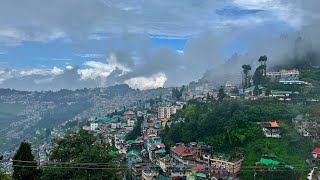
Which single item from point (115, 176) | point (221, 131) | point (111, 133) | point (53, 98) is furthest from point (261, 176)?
point (53, 98)

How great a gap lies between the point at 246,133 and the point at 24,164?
72.6 ft

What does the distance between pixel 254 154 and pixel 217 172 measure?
3519 millimetres

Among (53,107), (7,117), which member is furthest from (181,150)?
(53,107)

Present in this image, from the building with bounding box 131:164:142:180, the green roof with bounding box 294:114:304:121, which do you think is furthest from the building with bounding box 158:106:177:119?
the green roof with bounding box 294:114:304:121

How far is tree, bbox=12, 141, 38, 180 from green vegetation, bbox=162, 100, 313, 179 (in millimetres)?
17445

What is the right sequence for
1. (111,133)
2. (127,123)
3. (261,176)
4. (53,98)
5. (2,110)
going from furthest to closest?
1. (53,98)
2. (2,110)
3. (127,123)
4. (111,133)
5. (261,176)

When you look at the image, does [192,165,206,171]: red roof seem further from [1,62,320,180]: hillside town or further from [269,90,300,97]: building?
[269,90,300,97]: building

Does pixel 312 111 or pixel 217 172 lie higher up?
pixel 312 111

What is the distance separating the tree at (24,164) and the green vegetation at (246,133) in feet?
57.2

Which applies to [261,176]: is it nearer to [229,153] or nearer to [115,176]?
Result: [229,153]

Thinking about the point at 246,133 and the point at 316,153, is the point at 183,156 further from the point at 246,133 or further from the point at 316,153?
the point at 316,153

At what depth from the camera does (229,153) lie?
2941 centimetres

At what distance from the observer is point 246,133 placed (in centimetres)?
3038

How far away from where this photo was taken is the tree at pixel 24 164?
11.6 meters
